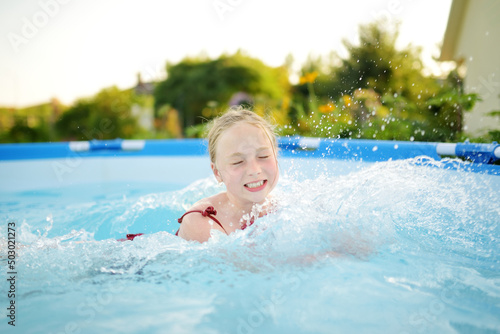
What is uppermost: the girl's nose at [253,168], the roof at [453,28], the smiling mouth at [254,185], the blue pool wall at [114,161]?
the roof at [453,28]

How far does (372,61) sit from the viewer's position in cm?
1189

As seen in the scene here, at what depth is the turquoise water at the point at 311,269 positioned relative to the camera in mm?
1432

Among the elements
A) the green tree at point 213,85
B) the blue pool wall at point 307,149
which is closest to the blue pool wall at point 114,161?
the blue pool wall at point 307,149

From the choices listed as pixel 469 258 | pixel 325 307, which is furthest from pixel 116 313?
pixel 469 258

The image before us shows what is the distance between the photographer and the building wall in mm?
6336

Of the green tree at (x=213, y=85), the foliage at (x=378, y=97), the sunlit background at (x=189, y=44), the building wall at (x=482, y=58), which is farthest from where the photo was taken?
the green tree at (x=213, y=85)

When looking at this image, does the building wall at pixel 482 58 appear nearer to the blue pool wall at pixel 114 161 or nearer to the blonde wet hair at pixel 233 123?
the blue pool wall at pixel 114 161

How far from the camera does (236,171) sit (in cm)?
216

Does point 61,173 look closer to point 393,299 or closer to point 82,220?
point 82,220

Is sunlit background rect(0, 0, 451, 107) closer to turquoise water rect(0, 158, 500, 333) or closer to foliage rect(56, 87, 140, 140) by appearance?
foliage rect(56, 87, 140, 140)

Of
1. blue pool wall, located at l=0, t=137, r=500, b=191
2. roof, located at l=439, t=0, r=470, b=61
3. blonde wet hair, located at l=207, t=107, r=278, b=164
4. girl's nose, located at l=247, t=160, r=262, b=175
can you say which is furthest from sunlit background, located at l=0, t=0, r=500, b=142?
girl's nose, located at l=247, t=160, r=262, b=175

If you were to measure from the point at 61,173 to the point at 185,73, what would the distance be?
778 cm

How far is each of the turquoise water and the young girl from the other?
129mm

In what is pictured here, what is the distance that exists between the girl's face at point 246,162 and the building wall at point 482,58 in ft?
15.0
